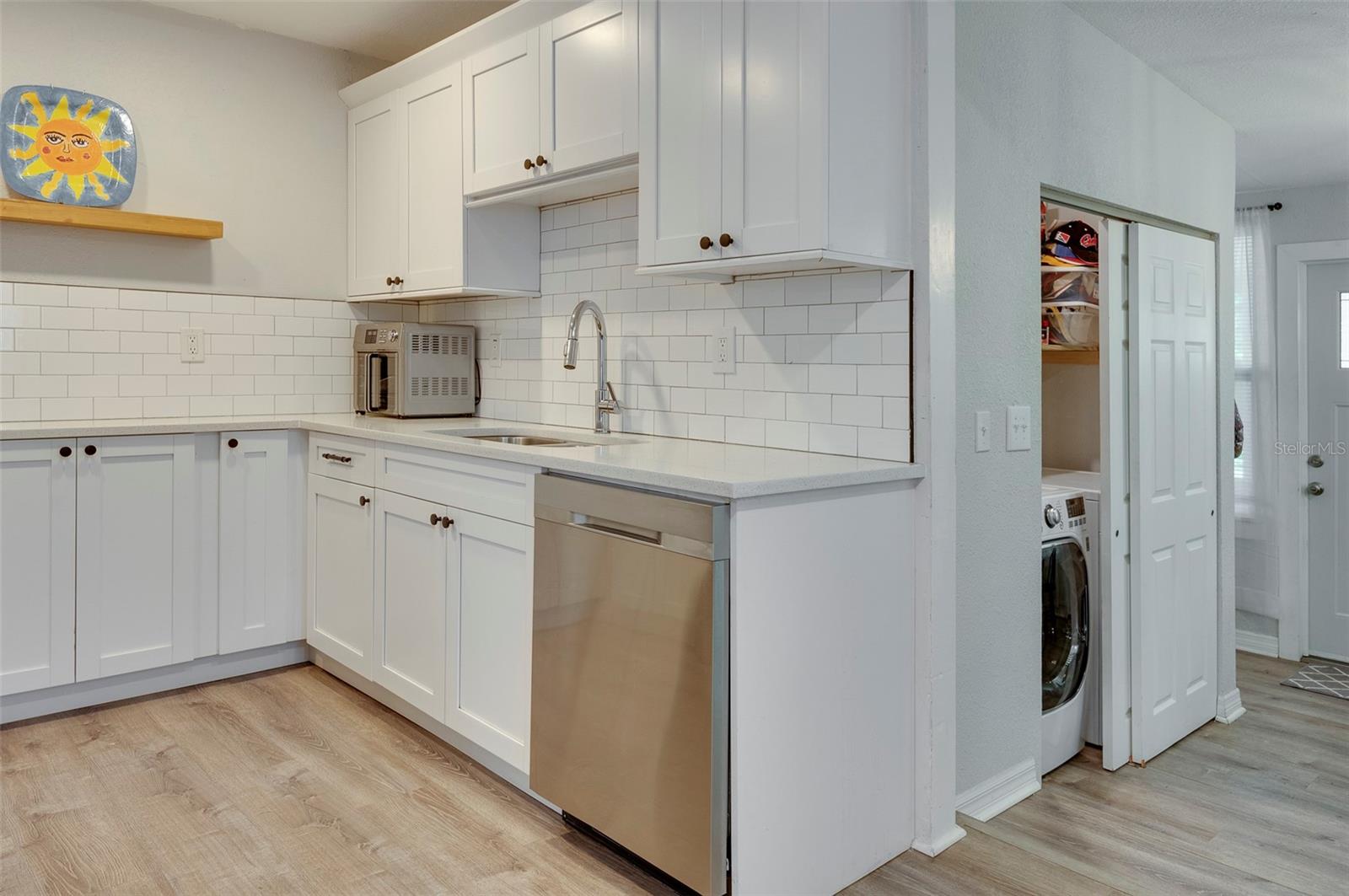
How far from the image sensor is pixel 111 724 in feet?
10.1

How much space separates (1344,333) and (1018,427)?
2921mm

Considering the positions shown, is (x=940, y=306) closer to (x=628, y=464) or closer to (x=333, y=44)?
(x=628, y=464)

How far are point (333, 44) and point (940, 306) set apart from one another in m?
3.04

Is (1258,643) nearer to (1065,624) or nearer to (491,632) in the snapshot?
(1065,624)

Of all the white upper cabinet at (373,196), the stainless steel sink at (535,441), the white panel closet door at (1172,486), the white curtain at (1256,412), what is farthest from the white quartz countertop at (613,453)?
the white curtain at (1256,412)

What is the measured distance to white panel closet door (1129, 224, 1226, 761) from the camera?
2957 millimetres

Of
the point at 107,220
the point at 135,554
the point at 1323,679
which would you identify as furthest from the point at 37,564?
the point at 1323,679

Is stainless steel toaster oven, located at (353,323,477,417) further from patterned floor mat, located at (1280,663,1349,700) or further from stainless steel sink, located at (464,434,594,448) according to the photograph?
patterned floor mat, located at (1280,663,1349,700)

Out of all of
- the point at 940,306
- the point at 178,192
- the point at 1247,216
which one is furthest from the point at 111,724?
the point at 1247,216

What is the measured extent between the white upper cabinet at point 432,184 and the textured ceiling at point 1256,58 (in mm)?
2106

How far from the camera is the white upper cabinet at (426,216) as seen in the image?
133 inches

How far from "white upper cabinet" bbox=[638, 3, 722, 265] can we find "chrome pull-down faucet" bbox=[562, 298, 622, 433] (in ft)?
1.78

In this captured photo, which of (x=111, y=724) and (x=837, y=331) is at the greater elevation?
(x=837, y=331)

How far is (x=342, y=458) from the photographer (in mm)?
3314
